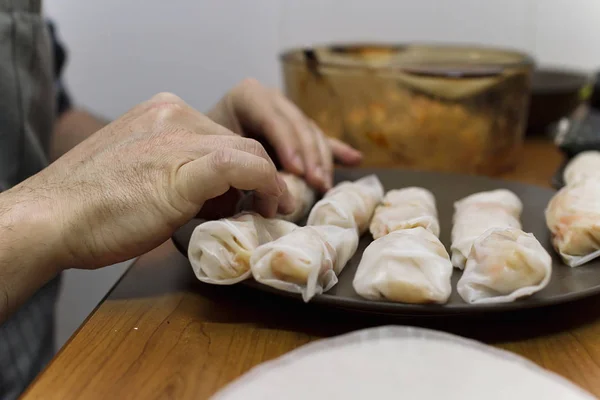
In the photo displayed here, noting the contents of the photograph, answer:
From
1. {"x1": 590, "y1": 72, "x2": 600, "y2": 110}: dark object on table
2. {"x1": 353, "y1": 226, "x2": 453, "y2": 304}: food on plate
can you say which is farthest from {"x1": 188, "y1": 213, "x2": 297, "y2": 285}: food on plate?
{"x1": 590, "y1": 72, "x2": 600, "y2": 110}: dark object on table

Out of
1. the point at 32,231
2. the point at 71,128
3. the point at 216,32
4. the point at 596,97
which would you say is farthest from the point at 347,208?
the point at 216,32

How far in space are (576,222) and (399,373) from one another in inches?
15.8

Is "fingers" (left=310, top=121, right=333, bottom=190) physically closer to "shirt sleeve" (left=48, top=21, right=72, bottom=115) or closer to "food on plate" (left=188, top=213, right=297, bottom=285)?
"food on plate" (left=188, top=213, right=297, bottom=285)

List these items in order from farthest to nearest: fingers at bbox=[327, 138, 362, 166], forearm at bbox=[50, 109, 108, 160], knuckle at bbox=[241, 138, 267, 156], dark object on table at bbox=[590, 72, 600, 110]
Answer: dark object on table at bbox=[590, 72, 600, 110] < forearm at bbox=[50, 109, 108, 160] < fingers at bbox=[327, 138, 362, 166] < knuckle at bbox=[241, 138, 267, 156]

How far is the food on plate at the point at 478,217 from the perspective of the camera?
0.77 m

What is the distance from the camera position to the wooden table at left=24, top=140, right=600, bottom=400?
22.5 inches

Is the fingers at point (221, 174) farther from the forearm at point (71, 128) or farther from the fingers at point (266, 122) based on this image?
the forearm at point (71, 128)

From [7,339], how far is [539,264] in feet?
2.60

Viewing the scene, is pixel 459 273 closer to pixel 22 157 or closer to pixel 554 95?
pixel 22 157

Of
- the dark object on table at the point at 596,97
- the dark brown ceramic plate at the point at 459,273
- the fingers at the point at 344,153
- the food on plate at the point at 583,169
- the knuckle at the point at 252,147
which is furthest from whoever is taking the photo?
the dark object on table at the point at 596,97

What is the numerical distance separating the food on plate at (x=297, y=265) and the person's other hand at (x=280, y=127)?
13.6 inches

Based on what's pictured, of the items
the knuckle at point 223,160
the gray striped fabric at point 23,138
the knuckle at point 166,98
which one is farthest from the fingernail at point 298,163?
the gray striped fabric at point 23,138

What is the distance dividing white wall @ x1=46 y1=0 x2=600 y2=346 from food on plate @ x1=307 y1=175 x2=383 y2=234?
103cm

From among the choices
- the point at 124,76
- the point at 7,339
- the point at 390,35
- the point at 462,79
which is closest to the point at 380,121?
the point at 462,79
